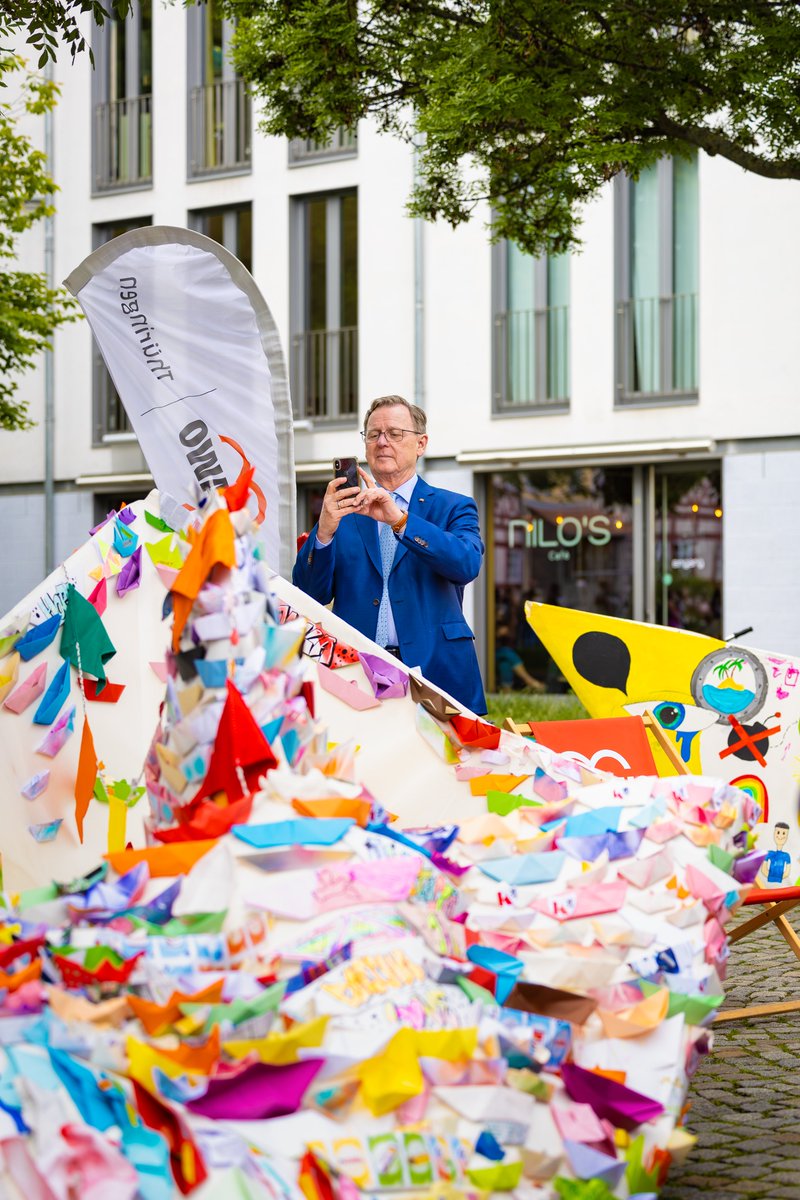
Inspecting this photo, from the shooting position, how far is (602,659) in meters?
5.52

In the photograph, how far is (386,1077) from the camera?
2.21 m

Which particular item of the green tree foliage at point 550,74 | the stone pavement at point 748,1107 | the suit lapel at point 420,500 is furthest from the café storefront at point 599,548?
the suit lapel at point 420,500

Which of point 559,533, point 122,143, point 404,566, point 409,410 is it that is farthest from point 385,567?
point 122,143

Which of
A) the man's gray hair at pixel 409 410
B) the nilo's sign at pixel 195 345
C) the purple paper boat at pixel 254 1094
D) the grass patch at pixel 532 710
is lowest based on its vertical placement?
the grass patch at pixel 532 710

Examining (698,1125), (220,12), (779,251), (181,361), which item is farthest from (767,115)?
(779,251)

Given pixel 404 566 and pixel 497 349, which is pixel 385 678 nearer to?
pixel 404 566

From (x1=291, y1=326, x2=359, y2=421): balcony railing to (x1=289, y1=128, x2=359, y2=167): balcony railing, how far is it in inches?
81.0

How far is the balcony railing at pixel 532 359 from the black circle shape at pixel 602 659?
11826mm

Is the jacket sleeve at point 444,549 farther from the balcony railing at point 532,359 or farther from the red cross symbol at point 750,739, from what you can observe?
the balcony railing at point 532,359

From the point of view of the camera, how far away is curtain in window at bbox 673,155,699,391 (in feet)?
53.8

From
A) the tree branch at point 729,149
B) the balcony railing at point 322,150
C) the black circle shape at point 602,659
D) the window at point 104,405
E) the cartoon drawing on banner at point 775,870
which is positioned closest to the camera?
the cartoon drawing on banner at point 775,870

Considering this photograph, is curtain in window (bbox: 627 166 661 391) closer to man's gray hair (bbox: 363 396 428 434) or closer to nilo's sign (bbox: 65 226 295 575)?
nilo's sign (bbox: 65 226 295 575)

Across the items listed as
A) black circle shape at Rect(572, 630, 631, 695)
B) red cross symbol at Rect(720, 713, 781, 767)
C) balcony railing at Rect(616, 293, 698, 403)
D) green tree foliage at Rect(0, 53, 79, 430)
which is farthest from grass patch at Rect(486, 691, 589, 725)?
red cross symbol at Rect(720, 713, 781, 767)

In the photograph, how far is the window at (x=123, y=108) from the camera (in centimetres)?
1994
